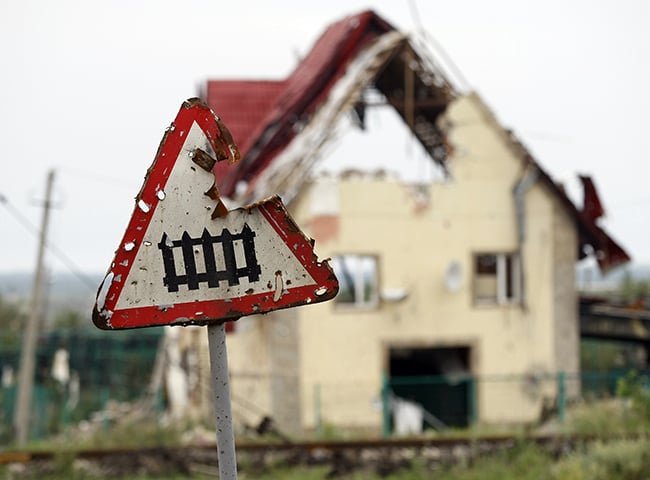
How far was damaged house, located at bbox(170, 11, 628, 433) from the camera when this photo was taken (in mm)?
18891

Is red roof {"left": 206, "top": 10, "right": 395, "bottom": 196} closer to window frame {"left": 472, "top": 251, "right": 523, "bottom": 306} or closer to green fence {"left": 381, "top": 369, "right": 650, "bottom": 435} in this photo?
window frame {"left": 472, "top": 251, "right": 523, "bottom": 306}

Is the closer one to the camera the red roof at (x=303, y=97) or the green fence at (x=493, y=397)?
the green fence at (x=493, y=397)

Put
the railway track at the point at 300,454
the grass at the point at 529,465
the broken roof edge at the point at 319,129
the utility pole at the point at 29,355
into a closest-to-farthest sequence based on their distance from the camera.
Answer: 1. the grass at the point at 529,465
2. the railway track at the point at 300,454
3. the broken roof edge at the point at 319,129
4. the utility pole at the point at 29,355

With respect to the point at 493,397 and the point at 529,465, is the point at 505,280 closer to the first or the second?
the point at 493,397

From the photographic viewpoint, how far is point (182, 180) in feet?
11.9

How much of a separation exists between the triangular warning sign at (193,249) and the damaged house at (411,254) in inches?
568

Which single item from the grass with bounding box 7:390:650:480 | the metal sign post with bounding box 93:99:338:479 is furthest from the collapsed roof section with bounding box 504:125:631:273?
the metal sign post with bounding box 93:99:338:479

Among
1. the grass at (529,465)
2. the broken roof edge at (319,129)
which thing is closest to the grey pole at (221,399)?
the grass at (529,465)

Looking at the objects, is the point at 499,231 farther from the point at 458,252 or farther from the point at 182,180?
the point at 182,180

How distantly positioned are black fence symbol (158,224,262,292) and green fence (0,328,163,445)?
983 inches

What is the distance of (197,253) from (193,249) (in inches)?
0.8

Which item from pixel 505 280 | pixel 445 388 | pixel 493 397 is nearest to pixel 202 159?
pixel 493 397

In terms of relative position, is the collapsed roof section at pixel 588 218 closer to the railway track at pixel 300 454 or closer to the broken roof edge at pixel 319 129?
the broken roof edge at pixel 319 129

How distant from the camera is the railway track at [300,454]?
1227cm
